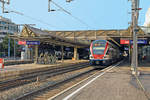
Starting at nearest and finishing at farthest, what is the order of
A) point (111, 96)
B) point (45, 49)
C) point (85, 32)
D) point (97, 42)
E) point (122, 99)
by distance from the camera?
point (122, 99), point (111, 96), point (97, 42), point (45, 49), point (85, 32)

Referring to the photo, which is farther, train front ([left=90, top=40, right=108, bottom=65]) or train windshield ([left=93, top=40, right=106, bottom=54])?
train windshield ([left=93, top=40, right=106, bottom=54])

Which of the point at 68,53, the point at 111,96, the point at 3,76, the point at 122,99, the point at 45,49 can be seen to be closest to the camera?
the point at 122,99

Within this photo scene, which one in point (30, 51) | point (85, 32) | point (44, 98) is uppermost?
point (85, 32)

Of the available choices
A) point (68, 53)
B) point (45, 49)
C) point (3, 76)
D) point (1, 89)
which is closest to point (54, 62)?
point (45, 49)

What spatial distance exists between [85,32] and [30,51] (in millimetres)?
14779

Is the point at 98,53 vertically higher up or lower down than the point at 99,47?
lower down

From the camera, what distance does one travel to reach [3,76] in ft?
44.7

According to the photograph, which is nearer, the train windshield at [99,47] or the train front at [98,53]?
the train front at [98,53]

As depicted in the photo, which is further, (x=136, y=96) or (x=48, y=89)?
(x=48, y=89)

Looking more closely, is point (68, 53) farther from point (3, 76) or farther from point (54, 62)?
point (3, 76)

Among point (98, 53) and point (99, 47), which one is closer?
point (98, 53)

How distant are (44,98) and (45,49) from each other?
31.7 m

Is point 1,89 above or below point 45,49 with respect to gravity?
below

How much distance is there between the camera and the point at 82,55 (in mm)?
60438
